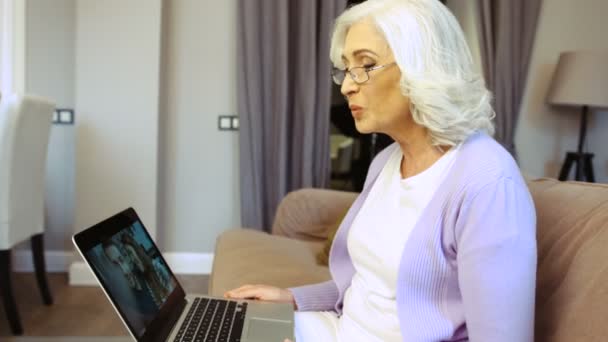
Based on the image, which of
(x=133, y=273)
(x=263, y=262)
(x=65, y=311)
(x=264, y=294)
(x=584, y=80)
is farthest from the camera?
(x=584, y=80)

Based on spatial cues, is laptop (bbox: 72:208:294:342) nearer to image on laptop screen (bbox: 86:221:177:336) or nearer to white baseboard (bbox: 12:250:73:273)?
image on laptop screen (bbox: 86:221:177:336)

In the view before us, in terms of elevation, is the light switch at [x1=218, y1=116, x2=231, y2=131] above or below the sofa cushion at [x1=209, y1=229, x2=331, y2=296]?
above

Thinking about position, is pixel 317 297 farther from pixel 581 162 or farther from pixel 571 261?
pixel 581 162

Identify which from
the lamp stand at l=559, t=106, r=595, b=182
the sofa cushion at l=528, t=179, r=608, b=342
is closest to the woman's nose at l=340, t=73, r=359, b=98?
the sofa cushion at l=528, t=179, r=608, b=342

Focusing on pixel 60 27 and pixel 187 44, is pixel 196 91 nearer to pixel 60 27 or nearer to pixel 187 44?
pixel 187 44

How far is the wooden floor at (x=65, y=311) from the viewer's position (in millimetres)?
2129

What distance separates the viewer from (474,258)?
28.0 inches

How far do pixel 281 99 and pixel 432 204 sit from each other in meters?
2.00

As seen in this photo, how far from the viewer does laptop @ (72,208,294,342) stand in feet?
2.59

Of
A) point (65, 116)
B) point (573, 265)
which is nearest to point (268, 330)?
point (573, 265)

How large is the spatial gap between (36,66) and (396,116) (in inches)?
101

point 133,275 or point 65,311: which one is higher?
point 133,275

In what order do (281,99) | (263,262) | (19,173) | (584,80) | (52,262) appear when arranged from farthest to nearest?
1. (52,262)
2. (281,99)
3. (584,80)
4. (19,173)
5. (263,262)

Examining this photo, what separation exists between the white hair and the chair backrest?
1.79 metres
